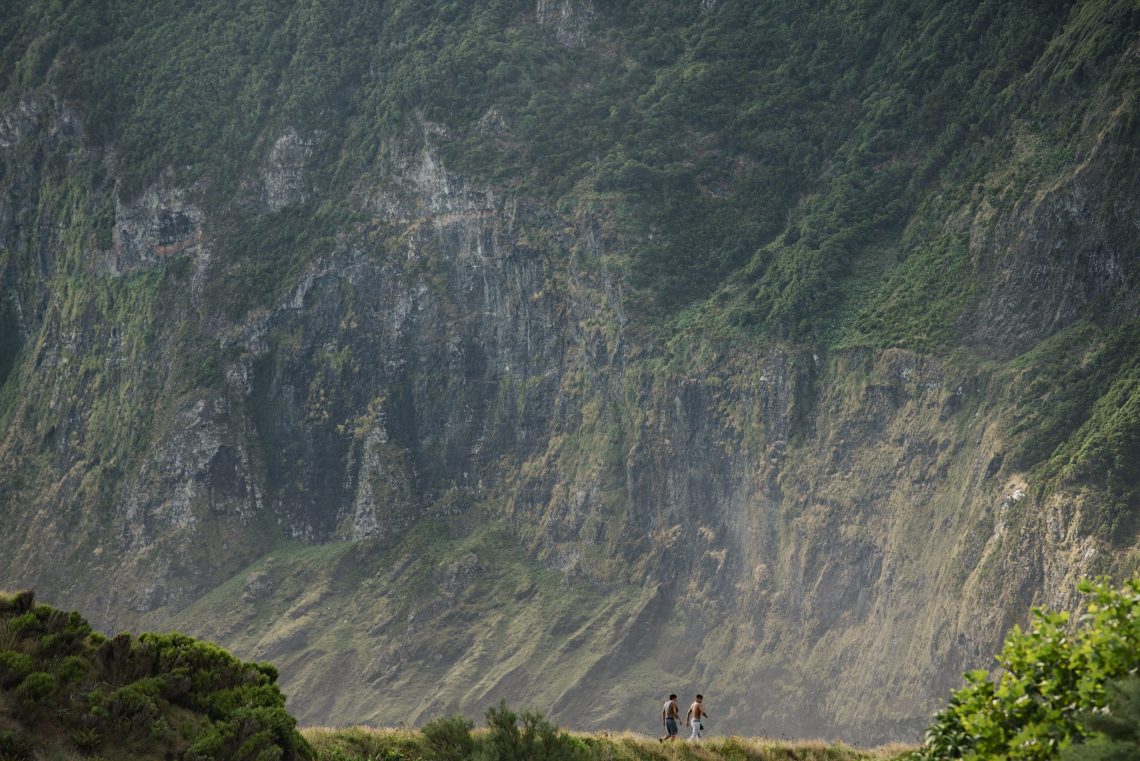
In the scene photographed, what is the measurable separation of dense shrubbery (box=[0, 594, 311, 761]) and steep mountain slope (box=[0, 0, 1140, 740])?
2121 inches

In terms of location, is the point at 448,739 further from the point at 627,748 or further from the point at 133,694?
the point at 133,694

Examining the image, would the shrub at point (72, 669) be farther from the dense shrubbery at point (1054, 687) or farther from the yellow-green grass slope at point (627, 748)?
the dense shrubbery at point (1054, 687)

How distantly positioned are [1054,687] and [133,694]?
58.1 feet

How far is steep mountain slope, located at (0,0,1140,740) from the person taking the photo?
298 ft

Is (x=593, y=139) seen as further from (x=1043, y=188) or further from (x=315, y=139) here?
(x=1043, y=188)

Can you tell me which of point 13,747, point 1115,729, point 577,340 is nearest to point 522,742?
point 13,747

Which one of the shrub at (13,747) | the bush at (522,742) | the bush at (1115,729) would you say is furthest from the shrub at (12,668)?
the bush at (1115,729)

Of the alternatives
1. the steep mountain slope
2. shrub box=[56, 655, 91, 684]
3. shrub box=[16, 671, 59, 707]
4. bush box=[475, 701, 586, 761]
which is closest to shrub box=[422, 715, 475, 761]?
bush box=[475, 701, 586, 761]

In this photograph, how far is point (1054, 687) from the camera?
78.5ft

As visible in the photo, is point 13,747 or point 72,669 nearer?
point 13,747

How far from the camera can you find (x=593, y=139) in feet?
394

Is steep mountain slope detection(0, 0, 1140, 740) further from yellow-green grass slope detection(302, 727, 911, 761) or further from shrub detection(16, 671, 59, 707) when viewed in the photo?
shrub detection(16, 671, 59, 707)

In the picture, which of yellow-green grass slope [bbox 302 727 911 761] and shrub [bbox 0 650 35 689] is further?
yellow-green grass slope [bbox 302 727 911 761]

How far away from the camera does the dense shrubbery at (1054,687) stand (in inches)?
907
